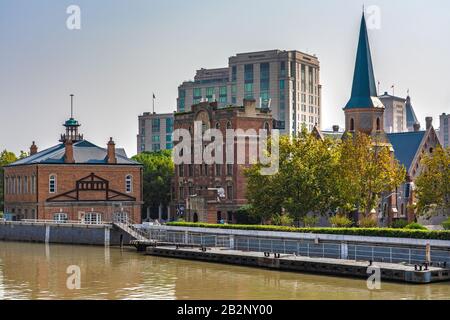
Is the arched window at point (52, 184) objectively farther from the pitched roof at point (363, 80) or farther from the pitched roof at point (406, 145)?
the pitched roof at point (406, 145)

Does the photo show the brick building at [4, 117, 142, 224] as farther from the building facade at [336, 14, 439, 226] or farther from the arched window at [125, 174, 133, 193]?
the building facade at [336, 14, 439, 226]

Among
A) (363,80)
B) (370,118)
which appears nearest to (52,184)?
(370,118)

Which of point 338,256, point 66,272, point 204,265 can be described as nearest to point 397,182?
A: point 338,256

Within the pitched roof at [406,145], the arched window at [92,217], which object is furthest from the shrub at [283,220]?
the arched window at [92,217]

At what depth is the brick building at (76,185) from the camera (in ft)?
315

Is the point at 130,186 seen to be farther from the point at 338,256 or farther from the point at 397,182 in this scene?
the point at 338,256

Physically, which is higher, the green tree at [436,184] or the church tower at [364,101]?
the church tower at [364,101]

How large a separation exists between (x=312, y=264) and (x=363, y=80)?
3714 cm

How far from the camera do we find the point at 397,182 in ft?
259

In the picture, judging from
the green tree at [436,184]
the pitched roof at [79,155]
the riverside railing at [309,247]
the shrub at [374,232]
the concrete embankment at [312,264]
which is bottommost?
the concrete embankment at [312,264]

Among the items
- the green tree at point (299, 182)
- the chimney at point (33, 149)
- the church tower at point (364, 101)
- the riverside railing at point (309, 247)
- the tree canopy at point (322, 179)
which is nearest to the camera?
the riverside railing at point (309, 247)

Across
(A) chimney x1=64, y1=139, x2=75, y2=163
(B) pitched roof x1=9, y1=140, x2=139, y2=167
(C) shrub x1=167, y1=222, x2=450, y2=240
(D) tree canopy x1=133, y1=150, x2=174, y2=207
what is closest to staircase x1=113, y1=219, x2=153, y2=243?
(C) shrub x1=167, y1=222, x2=450, y2=240

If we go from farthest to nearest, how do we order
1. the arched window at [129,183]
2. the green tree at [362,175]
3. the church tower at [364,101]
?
the arched window at [129,183] < the church tower at [364,101] < the green tree at [362,175]

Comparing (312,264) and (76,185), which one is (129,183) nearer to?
(76,185)
